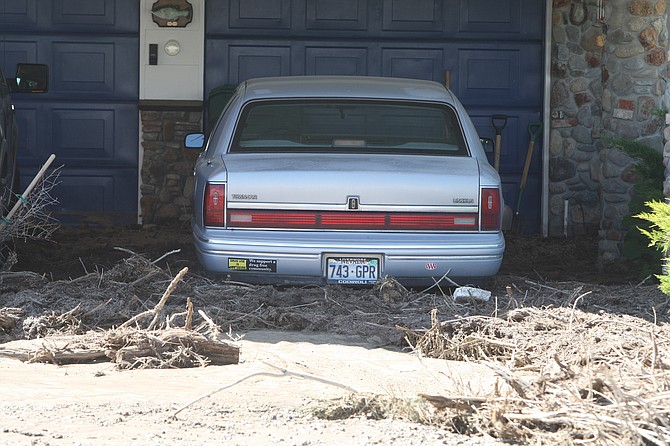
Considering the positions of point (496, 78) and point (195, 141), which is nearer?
point (195, 141)

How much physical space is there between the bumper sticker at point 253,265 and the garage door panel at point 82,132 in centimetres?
479

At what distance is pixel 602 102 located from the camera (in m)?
10.6

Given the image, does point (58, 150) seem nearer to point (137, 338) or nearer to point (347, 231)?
point (347, 231)

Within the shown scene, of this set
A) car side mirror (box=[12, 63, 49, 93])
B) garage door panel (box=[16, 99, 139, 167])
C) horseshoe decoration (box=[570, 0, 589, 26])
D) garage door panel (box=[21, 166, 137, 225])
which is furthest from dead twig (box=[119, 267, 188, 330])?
horseshoe decoration (box=[570, 0, 589, 26])

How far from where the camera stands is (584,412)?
4156 mm

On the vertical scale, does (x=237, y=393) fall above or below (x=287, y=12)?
below

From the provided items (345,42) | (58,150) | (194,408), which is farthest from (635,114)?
(194,408)

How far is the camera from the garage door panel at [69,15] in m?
11.3

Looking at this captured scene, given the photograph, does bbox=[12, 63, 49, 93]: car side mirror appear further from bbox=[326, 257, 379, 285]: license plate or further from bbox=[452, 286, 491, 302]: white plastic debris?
bbox=[452, 286, 491, 302]: white plastic debris

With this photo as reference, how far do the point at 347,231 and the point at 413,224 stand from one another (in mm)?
394

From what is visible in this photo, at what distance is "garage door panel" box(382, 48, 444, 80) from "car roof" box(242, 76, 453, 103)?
3254 millimetres

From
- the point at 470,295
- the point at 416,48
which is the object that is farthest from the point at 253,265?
Result: the point at 416,48

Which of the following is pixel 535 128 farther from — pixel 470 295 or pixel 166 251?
pixel 470 295

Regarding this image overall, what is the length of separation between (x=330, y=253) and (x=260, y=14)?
503 cm
